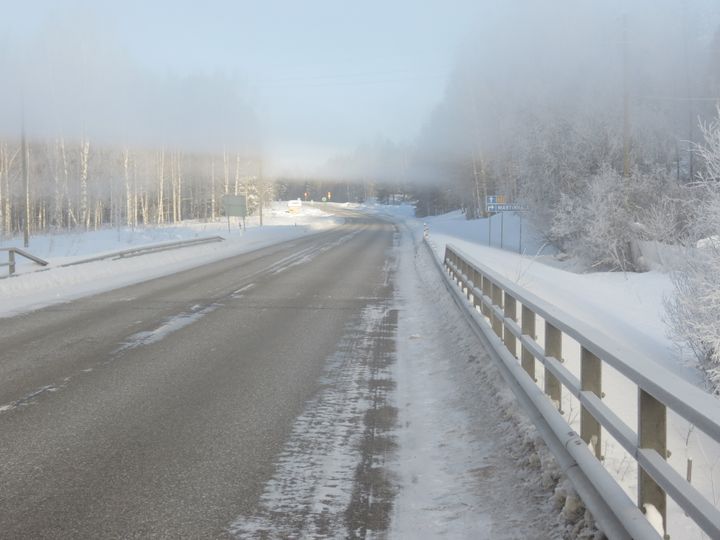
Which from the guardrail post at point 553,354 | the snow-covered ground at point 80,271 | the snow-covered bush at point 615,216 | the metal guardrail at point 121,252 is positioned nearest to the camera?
the guardrail post at point 553,354

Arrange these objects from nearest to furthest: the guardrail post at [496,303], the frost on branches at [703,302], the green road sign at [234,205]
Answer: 1. the guardrail post at [496,303]
2. the frost on branches at [703,302]
3. the green road sign at [234,205]

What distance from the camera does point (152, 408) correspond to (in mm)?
6285

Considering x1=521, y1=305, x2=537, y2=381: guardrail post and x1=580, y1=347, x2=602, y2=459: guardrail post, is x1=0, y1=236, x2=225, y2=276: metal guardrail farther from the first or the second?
x1=580, y1=347, x2=602, y2=459: guardrail post

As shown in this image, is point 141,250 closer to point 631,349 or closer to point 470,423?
point 470,423

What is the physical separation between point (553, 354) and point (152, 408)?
3677mm

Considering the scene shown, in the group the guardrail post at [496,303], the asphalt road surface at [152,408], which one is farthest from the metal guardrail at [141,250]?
the guardrail post at [496,303]

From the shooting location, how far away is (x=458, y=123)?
66.1 m

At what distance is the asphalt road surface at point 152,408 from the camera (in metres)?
4.06

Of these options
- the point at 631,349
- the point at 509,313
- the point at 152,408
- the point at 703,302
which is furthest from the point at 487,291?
the point at 631,349

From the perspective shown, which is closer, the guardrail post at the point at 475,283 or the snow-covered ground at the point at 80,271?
the guardrail post at the point at 475,283

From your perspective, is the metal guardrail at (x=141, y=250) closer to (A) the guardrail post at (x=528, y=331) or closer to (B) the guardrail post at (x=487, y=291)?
(B) the guardrail post at (x=487, y=291)

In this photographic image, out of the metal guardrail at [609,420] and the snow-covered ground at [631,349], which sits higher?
the metal guardrail at [609,420]

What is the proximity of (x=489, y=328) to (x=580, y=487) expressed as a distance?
4.53 metres

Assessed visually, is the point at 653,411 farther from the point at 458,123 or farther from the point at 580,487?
the point at 458,123
